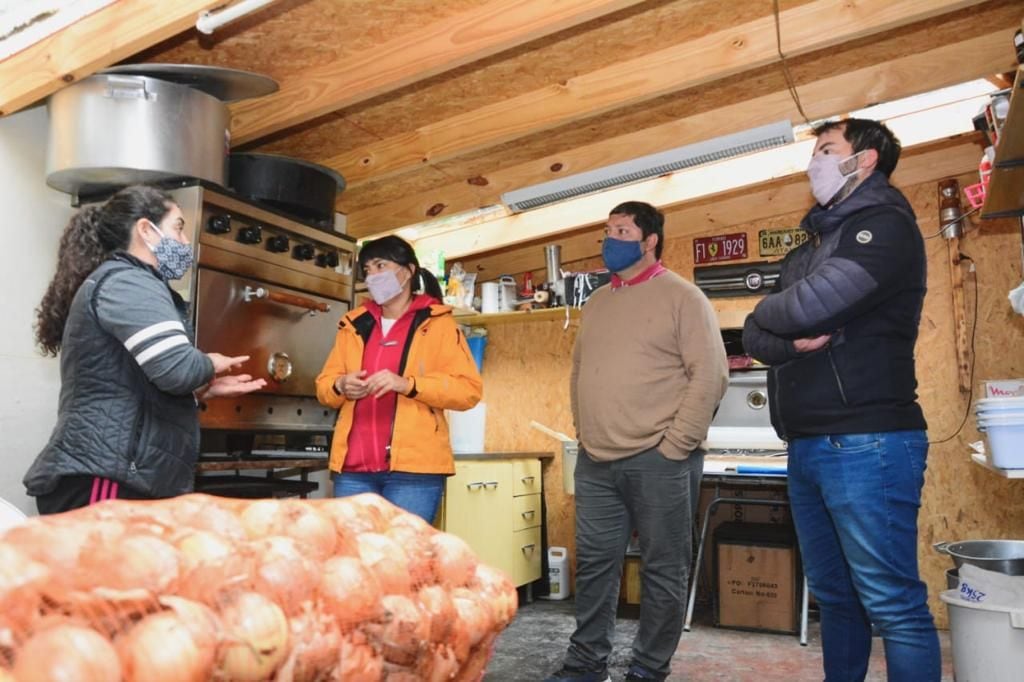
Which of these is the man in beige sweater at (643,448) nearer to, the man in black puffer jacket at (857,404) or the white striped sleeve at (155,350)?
the man in black puffer jacket at (857,404)

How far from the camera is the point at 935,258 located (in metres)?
4.67

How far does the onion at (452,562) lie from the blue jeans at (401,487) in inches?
70.3

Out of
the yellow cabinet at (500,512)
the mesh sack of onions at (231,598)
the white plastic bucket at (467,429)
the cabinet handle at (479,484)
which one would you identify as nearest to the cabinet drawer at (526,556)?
the yellow cabinet at (500,512)

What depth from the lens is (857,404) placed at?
74.4 inches

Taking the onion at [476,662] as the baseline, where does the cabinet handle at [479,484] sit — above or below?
below

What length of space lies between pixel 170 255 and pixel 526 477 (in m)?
3.38

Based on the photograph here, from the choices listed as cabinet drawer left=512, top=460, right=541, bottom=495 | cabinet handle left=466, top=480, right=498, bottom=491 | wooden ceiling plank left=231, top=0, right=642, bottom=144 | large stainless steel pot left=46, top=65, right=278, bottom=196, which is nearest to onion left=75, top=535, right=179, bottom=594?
large stainless steel pot left=46, top=65, right=278, bottom=196

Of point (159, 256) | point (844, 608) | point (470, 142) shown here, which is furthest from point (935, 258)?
point (159, 256)

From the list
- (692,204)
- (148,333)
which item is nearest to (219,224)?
(148,333)

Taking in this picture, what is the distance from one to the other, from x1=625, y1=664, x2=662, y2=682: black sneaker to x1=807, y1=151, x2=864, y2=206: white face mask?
1.66 m

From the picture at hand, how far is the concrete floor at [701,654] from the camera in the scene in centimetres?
333

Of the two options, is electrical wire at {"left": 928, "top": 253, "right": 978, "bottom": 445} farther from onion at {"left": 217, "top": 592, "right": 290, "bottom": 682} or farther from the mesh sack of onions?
onion at {"left": 217, "top": 592, "right": 290, "bottom": 682}

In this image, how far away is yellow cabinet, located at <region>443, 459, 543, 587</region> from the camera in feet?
14.4

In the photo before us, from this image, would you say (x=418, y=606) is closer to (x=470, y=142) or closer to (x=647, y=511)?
(x=647, y=511)
